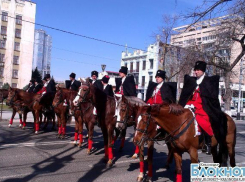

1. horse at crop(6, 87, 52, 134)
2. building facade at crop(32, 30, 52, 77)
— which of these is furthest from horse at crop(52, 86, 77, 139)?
building facade at crop(32, 30, 52, 77)

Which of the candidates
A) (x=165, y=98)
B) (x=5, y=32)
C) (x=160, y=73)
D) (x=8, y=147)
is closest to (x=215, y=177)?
(x=165, y=98)

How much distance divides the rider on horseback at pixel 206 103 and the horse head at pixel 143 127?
A: 3.88 feet

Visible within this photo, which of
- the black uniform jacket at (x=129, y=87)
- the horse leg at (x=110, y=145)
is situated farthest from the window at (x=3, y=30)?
the horse leg at (x=110, y=145)

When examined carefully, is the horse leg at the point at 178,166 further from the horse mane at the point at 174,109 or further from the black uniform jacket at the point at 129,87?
the black uniform jacket at the point at 129,87

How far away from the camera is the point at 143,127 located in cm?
569

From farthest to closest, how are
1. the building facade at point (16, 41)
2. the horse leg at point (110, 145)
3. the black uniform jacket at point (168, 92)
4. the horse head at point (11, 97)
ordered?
the building facade at point (16, 41), the horse head at point (11, 97), the horse leg at point (110, 145), the black uniform jacket at point (168, 92)

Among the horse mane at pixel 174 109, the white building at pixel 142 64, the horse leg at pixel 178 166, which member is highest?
the white building at pixel 142 64

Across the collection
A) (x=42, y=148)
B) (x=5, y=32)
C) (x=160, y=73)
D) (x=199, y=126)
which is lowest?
(x=42, y=148)

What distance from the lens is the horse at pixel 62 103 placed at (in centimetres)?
1109

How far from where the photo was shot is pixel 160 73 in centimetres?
789

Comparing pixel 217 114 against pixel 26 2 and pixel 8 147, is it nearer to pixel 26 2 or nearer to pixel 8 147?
pixel 8 147

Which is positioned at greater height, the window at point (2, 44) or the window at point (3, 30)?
the window at point (3, 30)

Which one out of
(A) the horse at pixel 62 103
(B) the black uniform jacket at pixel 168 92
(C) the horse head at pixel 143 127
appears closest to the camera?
(C) the horse head at pixel 143 127

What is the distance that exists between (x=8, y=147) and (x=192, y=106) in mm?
6923
